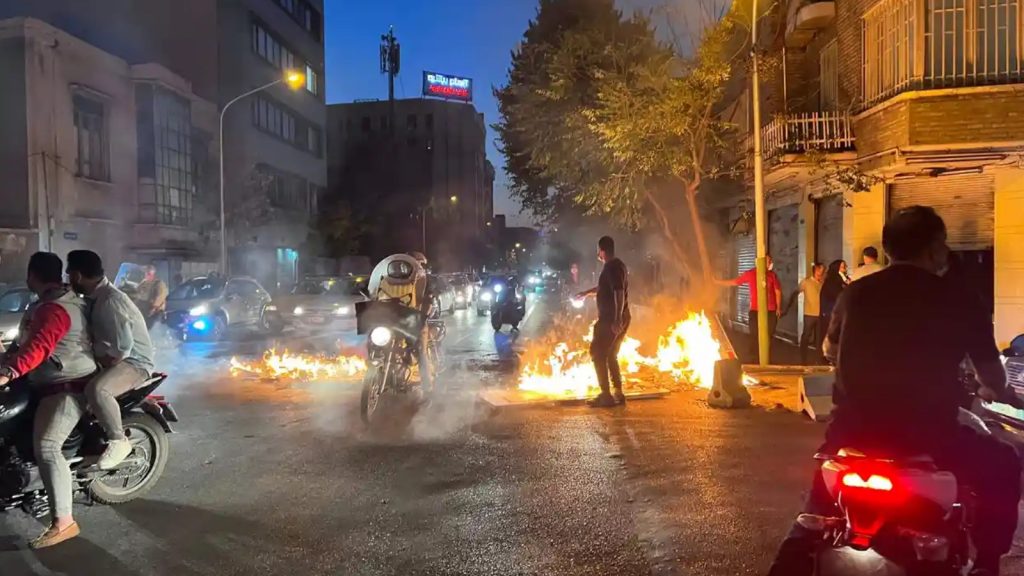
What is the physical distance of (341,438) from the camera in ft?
23.9

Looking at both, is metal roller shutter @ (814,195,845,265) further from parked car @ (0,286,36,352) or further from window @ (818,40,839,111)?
parked car @ (0,286,36,352)

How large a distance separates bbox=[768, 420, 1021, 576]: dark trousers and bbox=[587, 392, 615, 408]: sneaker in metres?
5.62

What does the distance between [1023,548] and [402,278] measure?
6.46 m

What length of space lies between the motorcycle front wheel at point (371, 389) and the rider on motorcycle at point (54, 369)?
3.31 meters

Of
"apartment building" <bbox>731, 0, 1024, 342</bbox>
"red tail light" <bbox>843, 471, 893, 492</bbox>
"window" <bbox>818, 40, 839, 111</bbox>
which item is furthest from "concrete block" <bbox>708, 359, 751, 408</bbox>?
"window" <bbox>818, 40, 839, 111</bbox>

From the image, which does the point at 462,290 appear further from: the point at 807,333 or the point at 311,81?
the point at 807,333

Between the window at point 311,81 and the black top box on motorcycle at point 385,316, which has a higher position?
the window at point 311,81

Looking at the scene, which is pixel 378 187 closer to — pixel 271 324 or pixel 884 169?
pixel 271 324

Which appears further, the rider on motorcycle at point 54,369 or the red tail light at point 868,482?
the rider on motorcycle at point 54,369

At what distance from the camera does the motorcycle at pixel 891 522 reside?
2688 millimetres

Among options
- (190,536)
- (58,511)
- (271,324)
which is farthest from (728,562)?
(271,324)

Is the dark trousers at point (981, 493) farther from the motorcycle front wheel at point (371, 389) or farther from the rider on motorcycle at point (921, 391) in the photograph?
the motorcycle front wheel at point (371, 389)

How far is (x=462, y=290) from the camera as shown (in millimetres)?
33375

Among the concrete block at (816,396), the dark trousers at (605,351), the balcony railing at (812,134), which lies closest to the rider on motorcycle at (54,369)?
the dark trousers at (605,351)
